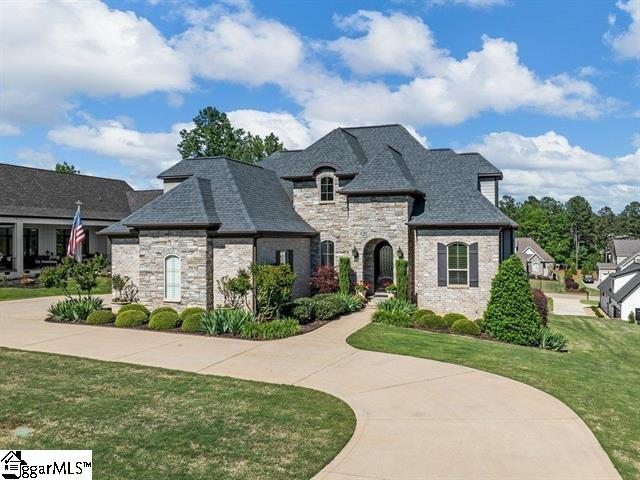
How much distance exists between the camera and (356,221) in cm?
2406

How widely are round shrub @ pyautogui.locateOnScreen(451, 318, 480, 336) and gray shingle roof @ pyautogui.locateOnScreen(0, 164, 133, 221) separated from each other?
3268 centimetres

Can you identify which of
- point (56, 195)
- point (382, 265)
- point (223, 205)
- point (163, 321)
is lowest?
A: point (163, 321)

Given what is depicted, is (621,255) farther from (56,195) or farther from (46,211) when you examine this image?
(46,211)

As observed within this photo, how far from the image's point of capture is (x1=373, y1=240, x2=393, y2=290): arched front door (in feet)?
86.5

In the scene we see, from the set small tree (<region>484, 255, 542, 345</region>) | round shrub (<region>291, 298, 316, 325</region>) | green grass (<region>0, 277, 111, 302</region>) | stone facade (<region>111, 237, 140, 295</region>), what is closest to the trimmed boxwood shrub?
round shrub (<region>291, 298, 316, 325</region>)

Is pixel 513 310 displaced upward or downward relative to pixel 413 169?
downward

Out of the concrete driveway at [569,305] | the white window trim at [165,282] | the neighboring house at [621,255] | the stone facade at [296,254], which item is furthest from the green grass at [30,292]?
the neighboring house at [621,255]

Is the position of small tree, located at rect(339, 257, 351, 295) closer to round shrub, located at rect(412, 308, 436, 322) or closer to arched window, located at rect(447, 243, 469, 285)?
round shrub, located at rect(412, 308, 436, 322)

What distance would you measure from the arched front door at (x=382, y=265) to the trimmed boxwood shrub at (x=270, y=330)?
978 centimetres

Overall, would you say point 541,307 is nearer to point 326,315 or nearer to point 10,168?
point 326,315

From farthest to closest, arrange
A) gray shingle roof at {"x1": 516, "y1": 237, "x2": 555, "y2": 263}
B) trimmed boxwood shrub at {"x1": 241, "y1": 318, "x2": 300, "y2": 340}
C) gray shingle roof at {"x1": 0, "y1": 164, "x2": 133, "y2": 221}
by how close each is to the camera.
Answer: gray shingle roof at {"x1": 516, "y1": 237, "x2": 555, "y2": 263} → gray shingle roof at {"x1": 0, "y1": 164, "x2": 133, "y2": 221} → trimmed boxwood shrub at {"x1": 241, "y1": 318, "x2": 300, "y2": 340}

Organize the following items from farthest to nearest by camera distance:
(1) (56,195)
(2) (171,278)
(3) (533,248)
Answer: (3) (533,248) < (1) (56,195) < (2) (171,278)

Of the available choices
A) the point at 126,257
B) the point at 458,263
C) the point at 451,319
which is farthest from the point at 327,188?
the point at 126,257

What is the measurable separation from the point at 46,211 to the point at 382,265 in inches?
1103
